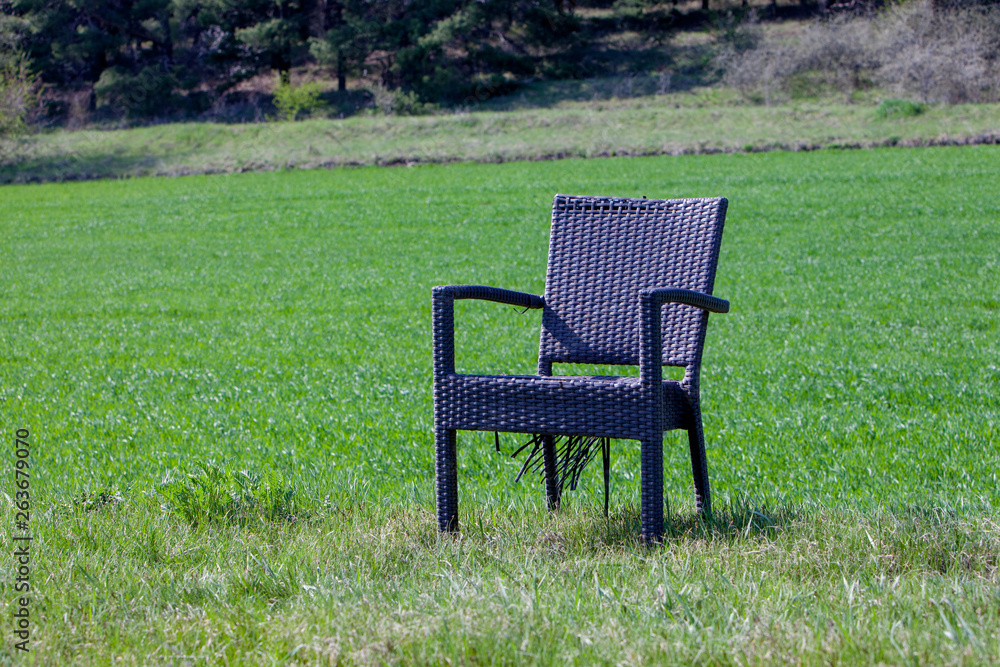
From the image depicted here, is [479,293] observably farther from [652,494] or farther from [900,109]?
[900,109]

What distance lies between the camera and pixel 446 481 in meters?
3.26

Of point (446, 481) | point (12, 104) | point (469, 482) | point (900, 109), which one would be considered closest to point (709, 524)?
point (446, 481)

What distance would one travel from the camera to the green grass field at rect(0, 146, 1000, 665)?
7.53 feet

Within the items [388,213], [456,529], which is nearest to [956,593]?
[456,529]

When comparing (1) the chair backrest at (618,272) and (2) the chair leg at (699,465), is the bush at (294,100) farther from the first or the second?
(2) the chair leg at (699,465)

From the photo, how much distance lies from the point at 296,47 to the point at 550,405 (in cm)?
5709

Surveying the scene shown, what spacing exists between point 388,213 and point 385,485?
18.9 metres

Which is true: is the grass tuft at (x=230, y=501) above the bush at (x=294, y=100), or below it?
above

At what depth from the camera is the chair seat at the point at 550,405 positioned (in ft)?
9.67

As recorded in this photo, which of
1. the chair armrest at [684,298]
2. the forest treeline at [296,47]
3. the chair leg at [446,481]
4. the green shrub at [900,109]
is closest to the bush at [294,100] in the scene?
the forest treeline at [296,47]

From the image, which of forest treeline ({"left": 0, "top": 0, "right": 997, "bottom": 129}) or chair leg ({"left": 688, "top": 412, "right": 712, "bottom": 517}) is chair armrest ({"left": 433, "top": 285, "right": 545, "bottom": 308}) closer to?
chair leg ({"left": 688, "top": 412, "right": 712, "bottom": 517})

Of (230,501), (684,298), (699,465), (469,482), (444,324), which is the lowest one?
(469,482)

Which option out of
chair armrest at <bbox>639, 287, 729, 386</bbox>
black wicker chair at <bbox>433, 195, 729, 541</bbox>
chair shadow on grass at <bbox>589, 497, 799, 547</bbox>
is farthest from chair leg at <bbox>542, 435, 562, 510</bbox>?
chair armrest at <bbox>639, 287, 729, 386</bbox>

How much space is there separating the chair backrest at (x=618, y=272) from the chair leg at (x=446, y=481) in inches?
30.5
